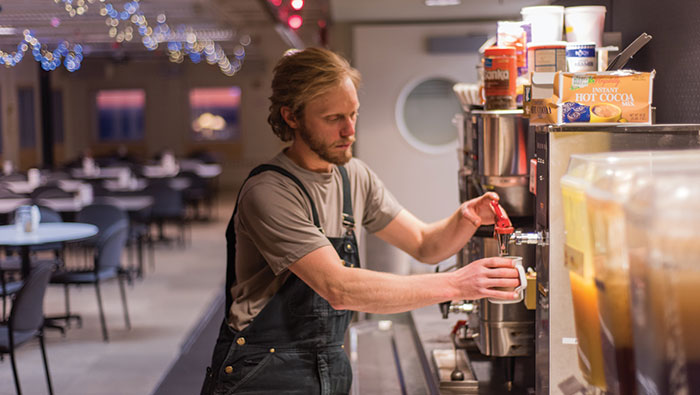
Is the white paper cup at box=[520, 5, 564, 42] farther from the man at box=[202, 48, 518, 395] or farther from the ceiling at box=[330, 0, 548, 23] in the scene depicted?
the ceiling at box=[330, 0, 548, 23]

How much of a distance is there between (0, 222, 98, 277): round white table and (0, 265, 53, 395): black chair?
99 cm

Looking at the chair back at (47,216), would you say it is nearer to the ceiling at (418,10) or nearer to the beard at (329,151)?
the ceiling at (418,10)

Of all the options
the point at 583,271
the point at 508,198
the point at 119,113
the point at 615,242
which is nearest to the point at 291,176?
the point at 508,198

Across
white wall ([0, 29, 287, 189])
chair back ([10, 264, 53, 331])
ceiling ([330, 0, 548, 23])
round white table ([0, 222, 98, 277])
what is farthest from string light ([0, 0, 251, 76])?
ceiling ([330, 0, 548, 23])

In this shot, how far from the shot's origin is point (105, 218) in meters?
7.12

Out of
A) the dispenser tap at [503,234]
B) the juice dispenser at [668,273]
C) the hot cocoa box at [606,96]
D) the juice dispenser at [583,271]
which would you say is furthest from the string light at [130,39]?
the juice dispenser at [668,273]

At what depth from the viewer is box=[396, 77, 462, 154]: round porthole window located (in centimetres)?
631

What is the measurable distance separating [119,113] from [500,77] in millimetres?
19865

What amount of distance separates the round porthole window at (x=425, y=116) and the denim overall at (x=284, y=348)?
4.33 metres

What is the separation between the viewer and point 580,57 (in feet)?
6.59

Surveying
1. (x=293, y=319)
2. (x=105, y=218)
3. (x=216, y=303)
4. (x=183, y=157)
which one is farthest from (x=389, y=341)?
(x=183, y=157)

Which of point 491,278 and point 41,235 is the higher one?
point 491,278

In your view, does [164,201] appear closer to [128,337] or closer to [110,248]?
[110,248]

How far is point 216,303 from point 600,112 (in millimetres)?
5486
